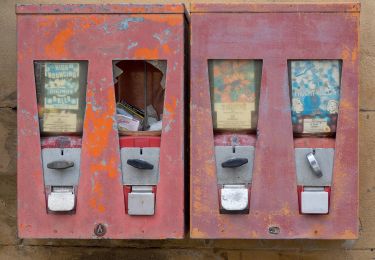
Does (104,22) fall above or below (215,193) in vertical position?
above

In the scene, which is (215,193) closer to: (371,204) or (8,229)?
(371,204)

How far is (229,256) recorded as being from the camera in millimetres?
3381

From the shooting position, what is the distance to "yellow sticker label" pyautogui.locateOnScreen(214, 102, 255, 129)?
2.77m

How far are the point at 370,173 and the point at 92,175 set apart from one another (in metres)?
1.53

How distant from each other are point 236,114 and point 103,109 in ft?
1.99

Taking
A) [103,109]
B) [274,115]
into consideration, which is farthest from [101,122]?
[274,115]

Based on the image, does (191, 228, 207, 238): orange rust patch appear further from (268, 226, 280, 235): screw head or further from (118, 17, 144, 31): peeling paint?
(118, 17, 144, 31): peeling paint

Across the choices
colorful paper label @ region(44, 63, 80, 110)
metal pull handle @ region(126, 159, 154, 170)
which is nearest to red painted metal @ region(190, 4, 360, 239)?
metal pull handle @ region(126, 159, 154, 170)

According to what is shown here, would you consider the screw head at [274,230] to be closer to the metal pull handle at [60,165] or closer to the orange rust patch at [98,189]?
the orange rust patch at [98,189]

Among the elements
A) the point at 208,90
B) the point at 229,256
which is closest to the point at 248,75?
the point at 208,90

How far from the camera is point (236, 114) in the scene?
277 centimetres

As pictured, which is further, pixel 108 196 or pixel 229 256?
pixel 229 256

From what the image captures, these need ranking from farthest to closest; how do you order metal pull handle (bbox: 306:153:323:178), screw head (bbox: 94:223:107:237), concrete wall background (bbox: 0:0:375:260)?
concrete wall background (bbox: 0:0:375:260), screw head (bbox: 94:223:107:237), metal pull handle (bbox: 306:153:323:178)

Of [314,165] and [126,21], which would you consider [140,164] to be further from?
[314,165]
